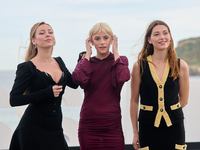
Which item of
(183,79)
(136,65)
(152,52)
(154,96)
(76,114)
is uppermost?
(152,52)

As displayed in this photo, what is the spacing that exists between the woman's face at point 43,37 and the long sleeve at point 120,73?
19.7 inches

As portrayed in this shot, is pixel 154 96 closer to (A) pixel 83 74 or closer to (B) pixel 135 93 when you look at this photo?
(B) pixel 135 93

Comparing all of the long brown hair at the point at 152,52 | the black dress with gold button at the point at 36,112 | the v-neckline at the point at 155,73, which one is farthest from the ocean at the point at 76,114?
the black dress with gold button at the point at 36,112

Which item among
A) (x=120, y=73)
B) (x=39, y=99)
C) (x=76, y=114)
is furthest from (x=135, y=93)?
(x=76, y=114)

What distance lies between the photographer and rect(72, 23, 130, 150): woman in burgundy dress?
2.25m

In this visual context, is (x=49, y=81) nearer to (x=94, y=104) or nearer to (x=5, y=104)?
(x=94, y=104)

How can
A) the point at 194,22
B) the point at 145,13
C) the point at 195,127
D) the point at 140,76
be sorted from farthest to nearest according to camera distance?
the point at 194,22 < the point at 145,13 < the point at 195,127 < the point at 140,76

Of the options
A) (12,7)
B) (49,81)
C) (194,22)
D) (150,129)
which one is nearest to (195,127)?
(150,129)

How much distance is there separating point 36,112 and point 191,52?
23394 millimetres

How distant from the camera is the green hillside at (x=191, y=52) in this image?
22531mm

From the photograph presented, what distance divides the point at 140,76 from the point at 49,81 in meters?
0.72

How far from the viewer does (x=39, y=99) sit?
6.70 feet

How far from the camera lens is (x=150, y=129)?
2.30m

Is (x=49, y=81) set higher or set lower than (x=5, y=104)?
higher
